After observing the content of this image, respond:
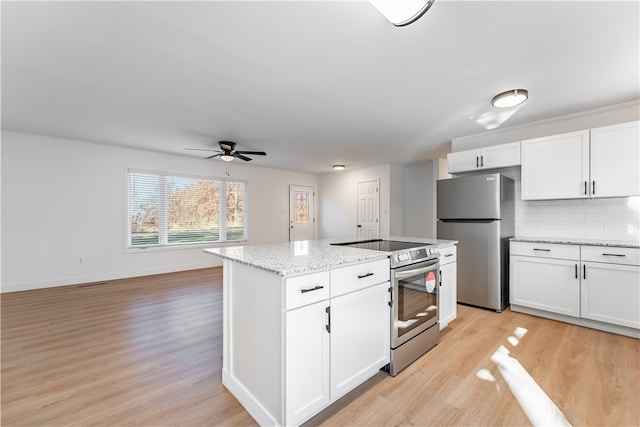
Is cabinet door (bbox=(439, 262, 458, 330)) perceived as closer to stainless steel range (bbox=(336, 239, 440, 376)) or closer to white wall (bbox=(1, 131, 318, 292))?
stainless steel range (bbox=(336, 239, 440, 376))

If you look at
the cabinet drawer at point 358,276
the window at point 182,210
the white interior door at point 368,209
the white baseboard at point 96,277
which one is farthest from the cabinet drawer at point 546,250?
the white baseboard at point 96,277

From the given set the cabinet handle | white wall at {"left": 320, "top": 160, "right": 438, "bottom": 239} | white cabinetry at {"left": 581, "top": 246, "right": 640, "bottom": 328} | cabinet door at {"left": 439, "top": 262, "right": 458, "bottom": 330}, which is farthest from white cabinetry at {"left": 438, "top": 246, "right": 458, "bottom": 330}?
white wall at {"left": 320, "top": 160, "right": 438, "bottom": 239}

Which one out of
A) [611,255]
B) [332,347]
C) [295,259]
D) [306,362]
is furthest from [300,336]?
[611,255]

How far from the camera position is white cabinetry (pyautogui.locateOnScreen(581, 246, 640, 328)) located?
2.62 meters

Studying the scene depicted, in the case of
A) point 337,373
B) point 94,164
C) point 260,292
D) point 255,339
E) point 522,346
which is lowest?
point 522,346

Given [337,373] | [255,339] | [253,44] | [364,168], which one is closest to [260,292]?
[255,339]

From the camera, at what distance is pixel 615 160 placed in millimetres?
2822

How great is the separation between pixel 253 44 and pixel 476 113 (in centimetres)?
272

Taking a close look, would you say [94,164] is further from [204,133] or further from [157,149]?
[204,133]

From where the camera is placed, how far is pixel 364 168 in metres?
7.06

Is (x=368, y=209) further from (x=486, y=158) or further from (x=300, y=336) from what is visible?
(x=300, y=336)

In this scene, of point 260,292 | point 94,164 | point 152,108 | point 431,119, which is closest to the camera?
point 260,292

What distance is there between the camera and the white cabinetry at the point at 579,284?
2.65 metres

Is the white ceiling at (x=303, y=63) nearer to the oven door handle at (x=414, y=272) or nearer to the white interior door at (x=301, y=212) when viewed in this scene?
the oven door handle at (x=414, y=272)
